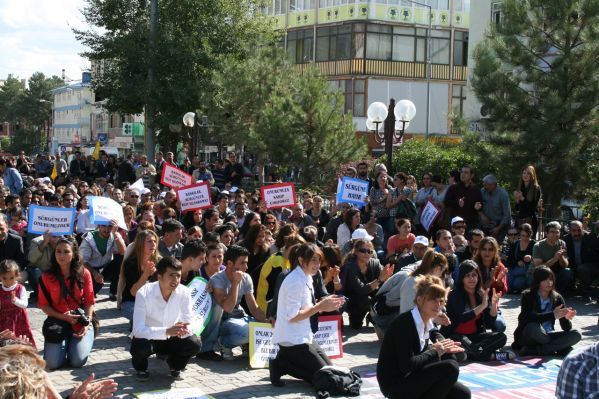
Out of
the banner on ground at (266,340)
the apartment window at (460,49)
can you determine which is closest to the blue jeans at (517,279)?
the banner on ground at (266,340)

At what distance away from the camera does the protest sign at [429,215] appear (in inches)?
627

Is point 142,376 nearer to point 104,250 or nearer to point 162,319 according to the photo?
point 162,319

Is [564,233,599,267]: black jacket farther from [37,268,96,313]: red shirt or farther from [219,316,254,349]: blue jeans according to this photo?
[37,268,96,313]: red shirt

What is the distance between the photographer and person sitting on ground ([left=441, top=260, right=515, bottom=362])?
10383 mm

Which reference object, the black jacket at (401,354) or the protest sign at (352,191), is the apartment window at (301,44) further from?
the black jacket at (401,354)

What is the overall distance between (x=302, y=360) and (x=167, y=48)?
24011 millimetres

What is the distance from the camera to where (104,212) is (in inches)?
515

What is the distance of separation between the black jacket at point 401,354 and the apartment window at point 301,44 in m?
46.0

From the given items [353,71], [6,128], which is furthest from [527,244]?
[6,128]

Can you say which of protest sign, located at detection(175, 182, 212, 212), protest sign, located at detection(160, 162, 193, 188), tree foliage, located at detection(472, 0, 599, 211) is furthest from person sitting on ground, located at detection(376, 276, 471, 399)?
protest sign, located at detection(160, 162, 193, 188)

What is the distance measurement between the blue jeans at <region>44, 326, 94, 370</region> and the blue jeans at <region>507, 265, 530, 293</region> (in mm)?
8331

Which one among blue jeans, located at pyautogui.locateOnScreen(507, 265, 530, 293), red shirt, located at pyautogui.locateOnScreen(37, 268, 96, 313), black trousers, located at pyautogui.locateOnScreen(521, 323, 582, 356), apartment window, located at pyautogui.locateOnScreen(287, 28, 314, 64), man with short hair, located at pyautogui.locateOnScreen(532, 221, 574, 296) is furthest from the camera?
apartment window, located at pyautogui.locateOnScreen(287, 28, 314, 64)

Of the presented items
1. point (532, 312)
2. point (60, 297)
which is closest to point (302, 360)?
point (60, 297)

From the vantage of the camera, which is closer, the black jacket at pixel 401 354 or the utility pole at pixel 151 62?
the black jacket at pixel 401 354
